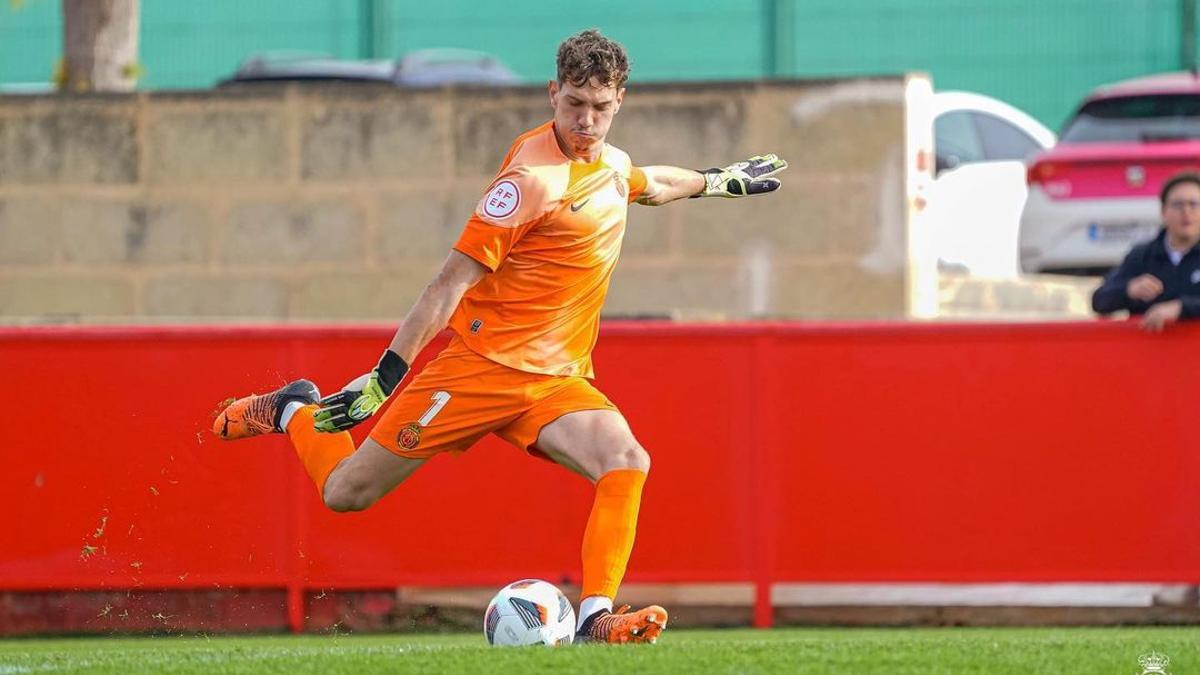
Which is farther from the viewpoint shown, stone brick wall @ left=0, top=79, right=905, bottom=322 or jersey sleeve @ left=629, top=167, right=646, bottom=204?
stone brick wall @ left=0, top=79, right=905, bottom=322

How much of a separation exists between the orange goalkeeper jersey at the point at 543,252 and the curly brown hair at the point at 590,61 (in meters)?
0.30

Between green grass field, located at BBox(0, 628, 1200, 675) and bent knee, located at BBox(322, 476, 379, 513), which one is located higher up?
bent knee, located at BBox(322, 476, 379, 513)

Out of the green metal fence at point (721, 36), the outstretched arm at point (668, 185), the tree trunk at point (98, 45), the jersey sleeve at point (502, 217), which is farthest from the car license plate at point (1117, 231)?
the jersey sleeve at point (502, 217)

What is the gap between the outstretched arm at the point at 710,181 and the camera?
26.5ft

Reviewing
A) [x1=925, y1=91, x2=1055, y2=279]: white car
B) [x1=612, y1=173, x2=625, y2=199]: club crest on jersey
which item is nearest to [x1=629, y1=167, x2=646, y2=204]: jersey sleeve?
[x1=612, y1=173, x2=625, y2=199]: club crest on jersey

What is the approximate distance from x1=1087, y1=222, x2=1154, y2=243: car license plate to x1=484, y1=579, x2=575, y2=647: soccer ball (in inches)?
333

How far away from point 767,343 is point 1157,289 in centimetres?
178

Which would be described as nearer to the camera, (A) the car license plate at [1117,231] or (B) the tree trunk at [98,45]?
(A) the car license plate at [1117,231]

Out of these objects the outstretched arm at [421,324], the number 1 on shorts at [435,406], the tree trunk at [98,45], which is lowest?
the number 1 on shorts at [435,406]

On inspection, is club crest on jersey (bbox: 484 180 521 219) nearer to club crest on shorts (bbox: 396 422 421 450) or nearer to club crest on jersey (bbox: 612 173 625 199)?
club crest on jersey (bbox: 612 173 625 199)

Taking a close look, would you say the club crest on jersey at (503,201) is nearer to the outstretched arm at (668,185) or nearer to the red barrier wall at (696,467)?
the outstretched arm at (668,185)

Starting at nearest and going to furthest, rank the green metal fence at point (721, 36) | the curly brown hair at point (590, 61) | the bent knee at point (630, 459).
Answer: the curly brown hair at point (590, 61) → the bent knee at point (630, 459) → the green metal fence at point (721, 36)

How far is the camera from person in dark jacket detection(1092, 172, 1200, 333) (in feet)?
34.0

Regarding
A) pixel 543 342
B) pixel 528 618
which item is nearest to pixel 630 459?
pixel 543 342
